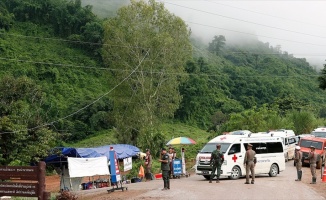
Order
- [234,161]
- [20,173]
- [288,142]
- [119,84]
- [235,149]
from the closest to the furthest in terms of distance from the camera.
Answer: [20,173] < [234,161] < [235,149] < [288,142] < [119,84]

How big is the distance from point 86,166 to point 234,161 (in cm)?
822

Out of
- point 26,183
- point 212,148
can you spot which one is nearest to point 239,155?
point 212,148

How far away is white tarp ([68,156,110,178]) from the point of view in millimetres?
24188

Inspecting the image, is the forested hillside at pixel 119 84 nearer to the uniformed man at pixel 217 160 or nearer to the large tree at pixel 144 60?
the large tree at pixel 144 60

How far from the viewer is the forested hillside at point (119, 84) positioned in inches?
1544

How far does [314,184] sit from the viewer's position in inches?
819

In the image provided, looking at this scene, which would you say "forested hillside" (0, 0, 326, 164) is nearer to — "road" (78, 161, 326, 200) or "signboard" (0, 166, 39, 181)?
"road" (78, 161, 326, 200)

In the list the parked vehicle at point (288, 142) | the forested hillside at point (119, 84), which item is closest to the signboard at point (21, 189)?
the forested hillside at point (119, 84)

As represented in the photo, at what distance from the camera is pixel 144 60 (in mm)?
42250

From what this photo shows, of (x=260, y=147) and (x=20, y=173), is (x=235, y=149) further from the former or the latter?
(x=20, y=173)

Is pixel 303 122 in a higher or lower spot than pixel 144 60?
lower

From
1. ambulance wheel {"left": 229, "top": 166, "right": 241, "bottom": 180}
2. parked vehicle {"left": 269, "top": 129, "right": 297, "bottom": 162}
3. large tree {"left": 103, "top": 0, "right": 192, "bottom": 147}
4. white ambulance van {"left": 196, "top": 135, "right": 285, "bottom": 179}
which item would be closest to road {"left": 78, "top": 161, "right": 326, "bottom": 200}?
white ambulance van {"left": 196, "top": 135, "right": 285, "bottom": 179}

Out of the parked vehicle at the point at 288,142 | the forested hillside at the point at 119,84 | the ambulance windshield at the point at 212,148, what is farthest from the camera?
the forested hillside at the point at 119,84

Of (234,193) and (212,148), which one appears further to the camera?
(212,148)
